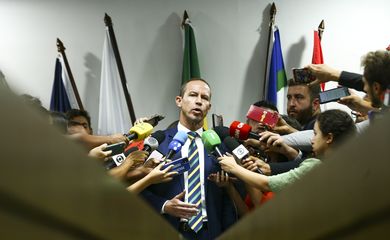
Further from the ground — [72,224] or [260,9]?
[260,9]

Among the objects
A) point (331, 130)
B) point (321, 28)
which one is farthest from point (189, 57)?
point (331, 130)

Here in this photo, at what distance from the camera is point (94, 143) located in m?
1.91

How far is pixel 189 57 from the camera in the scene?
122 inches

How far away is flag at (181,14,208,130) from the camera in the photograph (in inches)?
121

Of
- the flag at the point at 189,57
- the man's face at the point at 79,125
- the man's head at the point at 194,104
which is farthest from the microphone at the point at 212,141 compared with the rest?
the flag at the point at 189,57

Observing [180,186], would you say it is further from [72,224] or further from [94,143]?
[72,224]

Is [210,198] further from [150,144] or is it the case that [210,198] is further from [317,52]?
[317,52]

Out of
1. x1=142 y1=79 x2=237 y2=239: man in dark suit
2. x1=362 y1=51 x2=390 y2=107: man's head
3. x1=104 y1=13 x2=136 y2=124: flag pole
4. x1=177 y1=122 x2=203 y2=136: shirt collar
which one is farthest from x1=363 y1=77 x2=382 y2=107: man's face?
x1=104 y1=13 x2=136 y2=124: flag pole

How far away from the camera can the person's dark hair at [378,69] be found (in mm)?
1231

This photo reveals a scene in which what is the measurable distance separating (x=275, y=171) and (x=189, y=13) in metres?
1.91

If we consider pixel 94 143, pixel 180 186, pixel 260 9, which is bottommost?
pixel 180 186

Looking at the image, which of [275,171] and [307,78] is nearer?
[275,171]

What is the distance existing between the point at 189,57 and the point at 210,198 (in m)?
1.64

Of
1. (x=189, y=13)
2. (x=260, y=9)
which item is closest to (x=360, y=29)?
(x=260, y=9)
